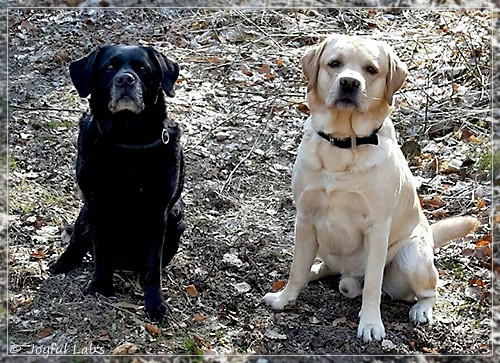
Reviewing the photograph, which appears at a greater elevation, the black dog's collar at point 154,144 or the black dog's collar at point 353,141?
the black dog's collar at point 353,141

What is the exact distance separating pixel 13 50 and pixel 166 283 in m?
2.75

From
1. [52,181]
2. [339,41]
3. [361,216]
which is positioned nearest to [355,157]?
[361,216]

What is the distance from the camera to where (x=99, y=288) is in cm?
342

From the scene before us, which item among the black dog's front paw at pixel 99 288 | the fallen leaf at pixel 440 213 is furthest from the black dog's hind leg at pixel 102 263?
the fallen leaf at pixel 440 213

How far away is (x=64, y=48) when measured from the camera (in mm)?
5512

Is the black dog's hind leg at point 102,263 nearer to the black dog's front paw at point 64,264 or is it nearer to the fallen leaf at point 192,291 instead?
the black dog's front paw at point 64,264

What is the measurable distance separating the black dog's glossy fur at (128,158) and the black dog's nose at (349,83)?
800mm

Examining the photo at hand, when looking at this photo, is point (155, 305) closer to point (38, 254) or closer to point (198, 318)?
point (198, 318)

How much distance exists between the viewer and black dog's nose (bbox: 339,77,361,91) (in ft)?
9.87

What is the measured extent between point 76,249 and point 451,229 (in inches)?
77.0

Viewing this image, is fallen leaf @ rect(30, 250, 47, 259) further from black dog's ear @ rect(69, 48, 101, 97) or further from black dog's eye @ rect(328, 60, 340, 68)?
black dog's eye @ rect(328, 60, 340, 68)

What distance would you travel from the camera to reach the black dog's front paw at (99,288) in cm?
341

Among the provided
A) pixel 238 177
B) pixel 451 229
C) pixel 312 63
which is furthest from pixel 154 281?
pixel 451 229

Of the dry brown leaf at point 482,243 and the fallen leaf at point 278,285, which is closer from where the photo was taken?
the fallen leaf at point 278,285
